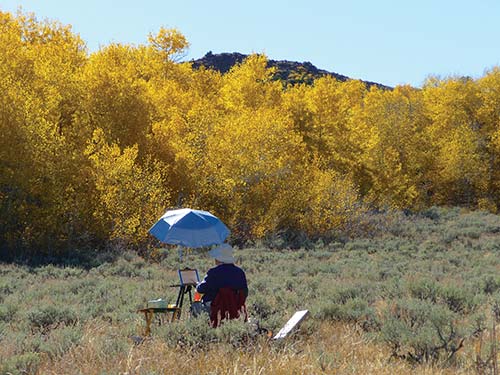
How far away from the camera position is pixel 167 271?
15.6 meters

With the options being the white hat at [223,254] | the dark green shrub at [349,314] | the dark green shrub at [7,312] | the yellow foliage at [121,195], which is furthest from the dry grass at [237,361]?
the yellow foliage at [121,195]

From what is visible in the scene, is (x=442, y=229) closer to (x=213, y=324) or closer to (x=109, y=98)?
(x=109, y=98)

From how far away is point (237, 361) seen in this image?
169 inches

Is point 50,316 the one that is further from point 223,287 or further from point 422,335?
point 422,335

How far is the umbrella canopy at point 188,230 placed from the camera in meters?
8.55

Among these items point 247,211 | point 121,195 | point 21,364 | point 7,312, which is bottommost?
point 247,211

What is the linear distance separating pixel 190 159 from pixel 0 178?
7.71 metres

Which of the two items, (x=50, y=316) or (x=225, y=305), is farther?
(x=50, y=316)

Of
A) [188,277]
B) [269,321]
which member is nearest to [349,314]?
[269,321]

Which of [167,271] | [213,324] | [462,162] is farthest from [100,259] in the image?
[462,162]

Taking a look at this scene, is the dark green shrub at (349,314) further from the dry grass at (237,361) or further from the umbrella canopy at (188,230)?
the umbrella canopy at (188,230)

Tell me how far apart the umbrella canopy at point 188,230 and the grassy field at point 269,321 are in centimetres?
116

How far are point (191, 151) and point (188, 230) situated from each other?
1555 centimetres

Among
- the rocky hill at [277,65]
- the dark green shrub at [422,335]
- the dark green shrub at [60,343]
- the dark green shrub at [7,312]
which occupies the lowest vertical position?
the dark green shrub at [7,312]
